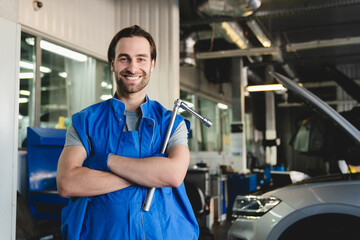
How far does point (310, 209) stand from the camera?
8.32ft

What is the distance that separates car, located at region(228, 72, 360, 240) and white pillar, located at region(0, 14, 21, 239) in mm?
1754

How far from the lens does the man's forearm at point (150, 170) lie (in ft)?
4.05

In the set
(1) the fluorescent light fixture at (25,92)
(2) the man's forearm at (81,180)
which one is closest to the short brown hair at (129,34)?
(2) the man's forearm at (81,180)

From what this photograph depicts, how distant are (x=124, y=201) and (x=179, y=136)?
1.08 feet

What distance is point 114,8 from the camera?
210 inches

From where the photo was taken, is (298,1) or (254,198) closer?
(254,198)

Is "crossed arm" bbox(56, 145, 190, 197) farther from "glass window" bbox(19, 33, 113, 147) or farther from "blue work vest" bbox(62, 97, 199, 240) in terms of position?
"glass window" bbox(19, 33, 113, 147)

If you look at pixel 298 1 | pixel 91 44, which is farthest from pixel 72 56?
pixel 298 1

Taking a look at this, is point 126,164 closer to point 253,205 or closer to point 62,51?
point 253,205

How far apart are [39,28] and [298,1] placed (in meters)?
5.63

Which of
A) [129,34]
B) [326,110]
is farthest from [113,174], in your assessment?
[326,110]

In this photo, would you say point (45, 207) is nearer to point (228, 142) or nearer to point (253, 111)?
point (228, 142)

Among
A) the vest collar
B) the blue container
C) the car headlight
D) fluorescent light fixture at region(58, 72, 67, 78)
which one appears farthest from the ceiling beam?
the vest collar

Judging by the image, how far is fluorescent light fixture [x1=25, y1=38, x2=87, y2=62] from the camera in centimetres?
414
